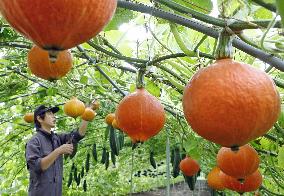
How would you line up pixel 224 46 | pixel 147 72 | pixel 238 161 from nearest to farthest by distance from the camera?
pixel 224 46, pixel 238 161, pixel 147 72

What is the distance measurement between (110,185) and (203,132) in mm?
8199

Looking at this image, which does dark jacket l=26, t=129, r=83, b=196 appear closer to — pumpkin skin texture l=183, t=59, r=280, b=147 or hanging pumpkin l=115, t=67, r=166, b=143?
hanging pumpkin l=115, t=67, r=166, b=143

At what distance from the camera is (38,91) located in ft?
15.8

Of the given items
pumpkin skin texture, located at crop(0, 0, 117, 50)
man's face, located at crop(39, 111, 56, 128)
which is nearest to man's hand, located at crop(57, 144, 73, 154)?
man's face, located at crop(39, 111, 56, 128)

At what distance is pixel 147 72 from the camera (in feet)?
5.90

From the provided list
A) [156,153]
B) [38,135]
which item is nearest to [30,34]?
[38,135]

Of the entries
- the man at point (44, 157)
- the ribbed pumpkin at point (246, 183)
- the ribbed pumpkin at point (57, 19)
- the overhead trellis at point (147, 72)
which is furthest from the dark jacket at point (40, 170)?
the ribbed pumpkin at point (57, 19)

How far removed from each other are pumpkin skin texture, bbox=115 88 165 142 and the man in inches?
98.4

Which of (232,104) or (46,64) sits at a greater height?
(46,64)

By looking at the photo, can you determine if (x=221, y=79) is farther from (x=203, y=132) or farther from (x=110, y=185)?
(x=110, y=185)

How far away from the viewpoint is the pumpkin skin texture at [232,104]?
82 centimetres

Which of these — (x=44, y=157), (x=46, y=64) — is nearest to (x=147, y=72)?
(x=46, y=64)

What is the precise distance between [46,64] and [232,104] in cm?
81

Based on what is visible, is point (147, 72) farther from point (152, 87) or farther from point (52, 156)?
point (52, 156)
